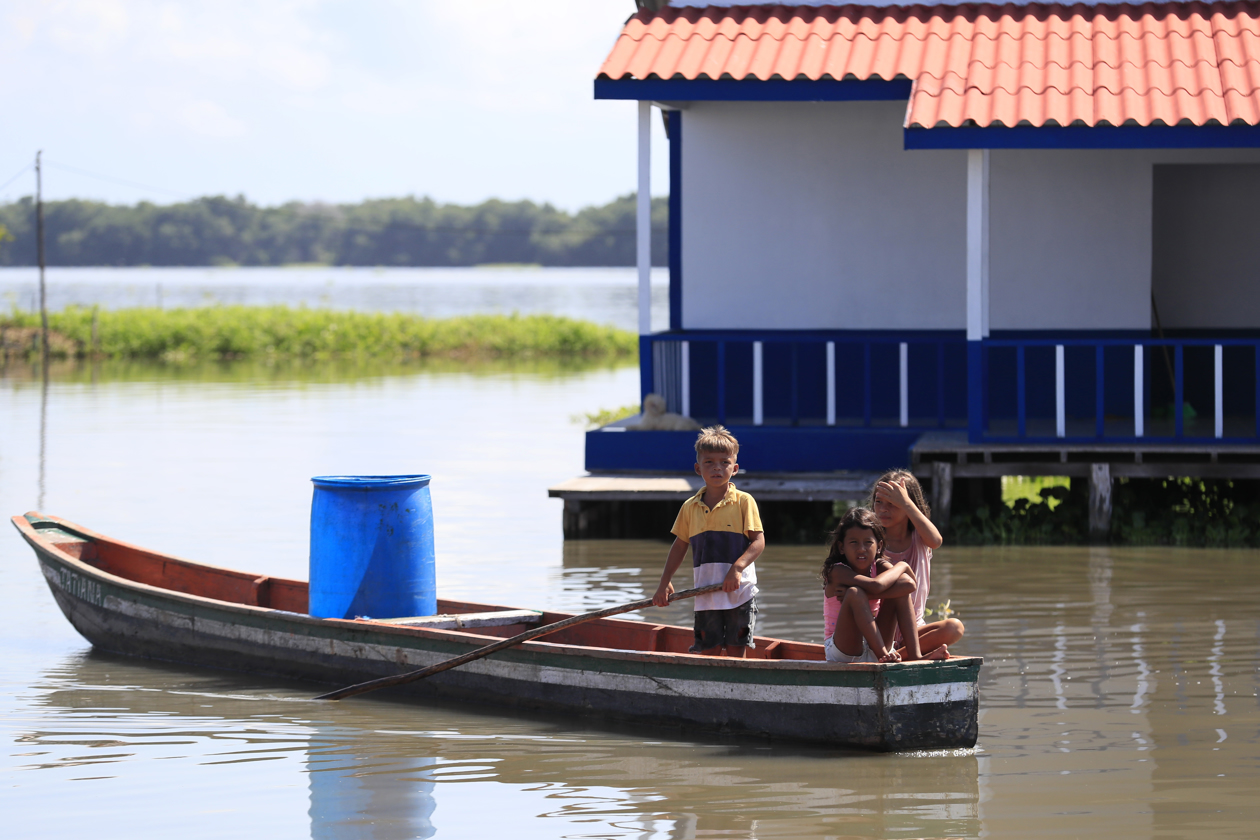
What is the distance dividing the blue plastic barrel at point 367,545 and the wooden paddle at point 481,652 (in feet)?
1.75

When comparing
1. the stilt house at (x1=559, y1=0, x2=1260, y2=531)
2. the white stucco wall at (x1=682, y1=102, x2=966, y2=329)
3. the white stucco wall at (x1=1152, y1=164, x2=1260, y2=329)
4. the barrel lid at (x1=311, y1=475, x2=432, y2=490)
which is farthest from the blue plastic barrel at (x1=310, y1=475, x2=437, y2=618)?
the white stucco wall at (x1=1152, y1=164, x2=1260, y2=329)

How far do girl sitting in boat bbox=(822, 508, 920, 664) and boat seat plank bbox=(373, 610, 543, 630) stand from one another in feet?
7.67

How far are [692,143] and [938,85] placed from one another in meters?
2.99

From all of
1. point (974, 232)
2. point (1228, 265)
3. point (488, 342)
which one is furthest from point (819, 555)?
point (488, 342)

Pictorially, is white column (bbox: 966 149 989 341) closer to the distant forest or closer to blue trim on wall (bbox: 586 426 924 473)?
blue trim on wall (bbox: 586 426 924 473)

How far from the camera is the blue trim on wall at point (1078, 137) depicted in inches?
510

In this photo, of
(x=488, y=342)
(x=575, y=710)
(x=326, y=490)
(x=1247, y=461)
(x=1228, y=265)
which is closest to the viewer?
(x=575, y=710)

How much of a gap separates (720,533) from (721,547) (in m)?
0.07

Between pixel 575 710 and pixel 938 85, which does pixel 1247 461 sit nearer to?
pixel 938 85

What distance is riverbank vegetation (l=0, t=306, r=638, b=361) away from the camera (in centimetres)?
Result: 4612

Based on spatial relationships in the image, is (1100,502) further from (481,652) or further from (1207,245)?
(481,652)

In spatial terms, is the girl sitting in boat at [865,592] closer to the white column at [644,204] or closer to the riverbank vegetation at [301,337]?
the white column at [644,204]

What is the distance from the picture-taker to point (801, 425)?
1512cm

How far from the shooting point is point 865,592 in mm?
7418
